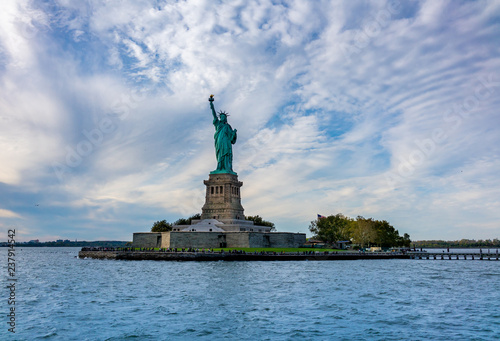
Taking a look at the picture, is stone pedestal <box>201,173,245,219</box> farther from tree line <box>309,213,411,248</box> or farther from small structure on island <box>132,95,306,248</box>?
tree line <box>309,213,411,248</box>

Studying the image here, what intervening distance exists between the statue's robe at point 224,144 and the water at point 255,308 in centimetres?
4818

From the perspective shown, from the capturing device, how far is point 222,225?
82750 mm

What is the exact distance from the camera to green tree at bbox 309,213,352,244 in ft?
348

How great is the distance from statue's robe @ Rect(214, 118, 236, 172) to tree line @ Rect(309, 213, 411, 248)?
26890 mm

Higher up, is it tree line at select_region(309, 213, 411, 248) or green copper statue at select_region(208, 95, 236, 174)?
green copper statue at select_region(208, 95, 236, 174)

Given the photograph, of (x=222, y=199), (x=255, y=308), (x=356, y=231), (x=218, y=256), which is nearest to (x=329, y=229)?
(x=356, y=231)

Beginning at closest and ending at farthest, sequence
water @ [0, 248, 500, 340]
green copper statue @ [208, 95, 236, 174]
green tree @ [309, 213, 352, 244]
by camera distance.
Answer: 1. water @ [0, 248, 500, 340]
2. green copper statue @ [208, 95, 236, 174]
3. green tree @ [309, 213, 352, 244]

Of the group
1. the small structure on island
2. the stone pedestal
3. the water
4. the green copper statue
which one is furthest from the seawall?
the green copper statue

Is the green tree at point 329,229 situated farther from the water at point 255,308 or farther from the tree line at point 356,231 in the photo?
the water at point 255,308

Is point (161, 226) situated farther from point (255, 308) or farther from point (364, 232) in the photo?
point (255, 308)

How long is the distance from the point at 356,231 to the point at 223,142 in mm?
42745

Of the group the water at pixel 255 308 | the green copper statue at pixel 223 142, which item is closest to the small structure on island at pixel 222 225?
the green copper statue at pixel 223 142

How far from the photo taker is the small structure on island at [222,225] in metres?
77.4

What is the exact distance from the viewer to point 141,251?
73.6 metres
